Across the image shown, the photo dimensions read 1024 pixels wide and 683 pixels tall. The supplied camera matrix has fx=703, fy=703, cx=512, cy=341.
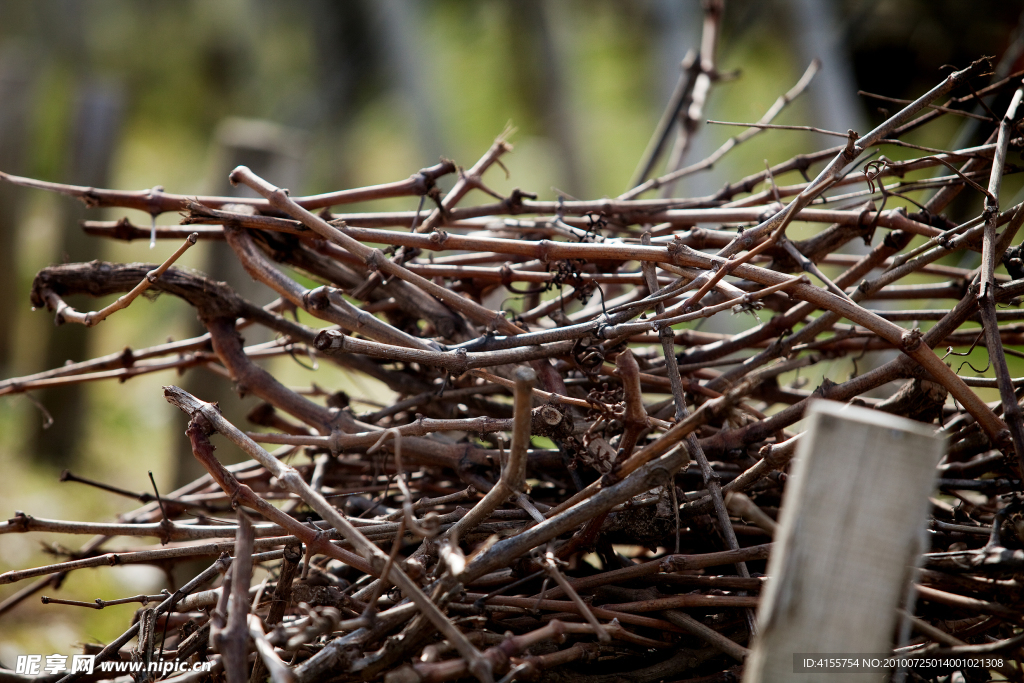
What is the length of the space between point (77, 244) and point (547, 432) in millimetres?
3195

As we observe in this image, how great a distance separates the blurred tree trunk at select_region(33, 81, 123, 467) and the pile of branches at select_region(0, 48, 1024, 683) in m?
2.29

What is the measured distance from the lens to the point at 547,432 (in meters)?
0.79

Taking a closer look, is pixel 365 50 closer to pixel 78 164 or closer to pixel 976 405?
pixel 78 164

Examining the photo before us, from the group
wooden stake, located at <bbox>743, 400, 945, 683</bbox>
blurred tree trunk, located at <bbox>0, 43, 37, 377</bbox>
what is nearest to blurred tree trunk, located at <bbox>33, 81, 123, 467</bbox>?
blurred tree trunk, located at <bbox>0, 43, 37, 377</bbox>

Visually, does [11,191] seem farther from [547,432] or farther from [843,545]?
[843,545]

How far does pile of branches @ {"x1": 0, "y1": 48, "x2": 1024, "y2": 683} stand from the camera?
0.66 meters

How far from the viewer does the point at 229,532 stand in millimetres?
946

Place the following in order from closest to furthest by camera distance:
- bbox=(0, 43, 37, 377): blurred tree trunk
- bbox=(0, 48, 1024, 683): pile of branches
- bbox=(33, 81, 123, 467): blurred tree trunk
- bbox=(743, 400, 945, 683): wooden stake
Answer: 1. bbox=(743, 400, 945, 683): wooden stake
2. bbox=(0, 48, 1024, 683): pile of branches
3. bbox=(33, 81, 123, 467): blurred tree trunk
4. bbox=(0, 43, 37, 377): blurred tree trunk

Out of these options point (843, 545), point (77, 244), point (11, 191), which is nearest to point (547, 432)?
point (843, 545)

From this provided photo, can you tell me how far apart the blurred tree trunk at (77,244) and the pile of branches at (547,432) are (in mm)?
2290

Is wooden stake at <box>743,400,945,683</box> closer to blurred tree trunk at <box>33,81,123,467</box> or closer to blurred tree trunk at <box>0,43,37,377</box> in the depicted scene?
blurred tree trunk at <box>33,81,123,467</box>

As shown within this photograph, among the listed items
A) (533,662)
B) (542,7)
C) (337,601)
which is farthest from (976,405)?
(542,7)

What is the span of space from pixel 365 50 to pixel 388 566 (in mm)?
10779

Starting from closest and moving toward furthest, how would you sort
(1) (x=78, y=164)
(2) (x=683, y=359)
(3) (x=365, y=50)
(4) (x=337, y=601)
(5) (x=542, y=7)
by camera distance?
1. (4) (x=337, y=601)
2. (2) (x=683, y=359)
3. (1) (x=78, y=164)
4. (5) (x=542, y=7)
5. (3) (x=365, y=50)
